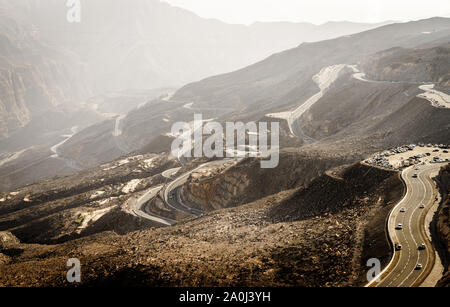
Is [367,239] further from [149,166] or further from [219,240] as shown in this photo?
[149,166]

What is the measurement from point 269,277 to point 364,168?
18944 mm

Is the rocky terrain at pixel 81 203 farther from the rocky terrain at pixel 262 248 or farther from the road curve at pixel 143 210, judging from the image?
the rocky terrain at pixel 262 248

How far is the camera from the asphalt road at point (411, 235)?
18744 millimetres

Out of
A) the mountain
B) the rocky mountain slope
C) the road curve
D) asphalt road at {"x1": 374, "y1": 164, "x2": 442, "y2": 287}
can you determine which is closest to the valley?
asphalt road at {"x1": 374, "y1": 164, "x2": 442, "y2": 287}

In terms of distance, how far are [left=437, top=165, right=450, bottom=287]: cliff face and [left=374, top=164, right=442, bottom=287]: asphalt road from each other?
2.64 feet

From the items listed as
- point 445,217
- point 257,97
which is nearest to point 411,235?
point 445,217

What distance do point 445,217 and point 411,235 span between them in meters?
2.72

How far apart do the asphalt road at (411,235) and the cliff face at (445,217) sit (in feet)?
2.64

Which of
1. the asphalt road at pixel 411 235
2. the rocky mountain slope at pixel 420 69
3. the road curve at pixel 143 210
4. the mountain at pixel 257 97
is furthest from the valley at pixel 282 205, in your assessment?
the mountain at pixel 257 97

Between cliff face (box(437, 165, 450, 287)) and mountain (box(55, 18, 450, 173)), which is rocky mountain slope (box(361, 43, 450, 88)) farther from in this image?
cliff face (box(437, 165, 450, 287))

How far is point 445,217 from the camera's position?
75.6 feet

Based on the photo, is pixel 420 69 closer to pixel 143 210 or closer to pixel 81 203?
pixel 143 210

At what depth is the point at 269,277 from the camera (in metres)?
21.4
